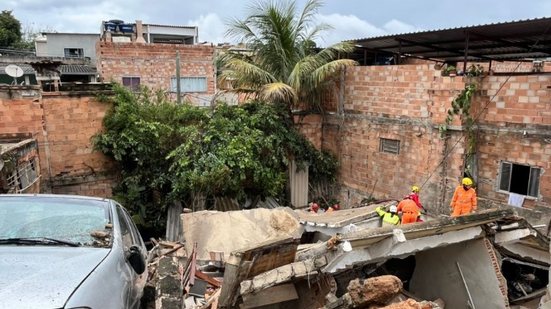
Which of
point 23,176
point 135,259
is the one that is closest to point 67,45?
point 23,176

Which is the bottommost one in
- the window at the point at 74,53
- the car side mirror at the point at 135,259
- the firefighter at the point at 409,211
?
the firefighter at the point at 409,211

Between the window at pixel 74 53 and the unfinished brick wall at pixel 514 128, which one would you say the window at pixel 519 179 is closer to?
the unfinished brick wall at pixel 514 128

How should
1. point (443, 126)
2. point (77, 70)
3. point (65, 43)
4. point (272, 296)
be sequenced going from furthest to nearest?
point (65, 43), point (77, 70), point (443, 126), point (272, 296)

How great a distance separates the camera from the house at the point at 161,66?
727 inches

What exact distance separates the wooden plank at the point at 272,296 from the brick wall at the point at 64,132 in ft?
26.4

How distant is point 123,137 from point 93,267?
9.27 metres

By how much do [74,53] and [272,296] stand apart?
3014cm

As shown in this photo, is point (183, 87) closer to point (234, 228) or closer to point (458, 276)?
point (234, 228)

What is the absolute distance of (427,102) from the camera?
1008cm

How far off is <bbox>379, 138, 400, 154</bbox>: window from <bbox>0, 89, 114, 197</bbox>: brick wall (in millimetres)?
7453

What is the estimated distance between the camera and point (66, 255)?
115 inches

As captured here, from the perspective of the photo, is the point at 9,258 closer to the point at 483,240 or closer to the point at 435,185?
the point at 483,240

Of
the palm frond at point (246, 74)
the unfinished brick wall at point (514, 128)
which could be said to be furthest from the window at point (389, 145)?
the palm frond at point (246, 74)

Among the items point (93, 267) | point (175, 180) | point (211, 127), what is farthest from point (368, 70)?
point (93, 267)
